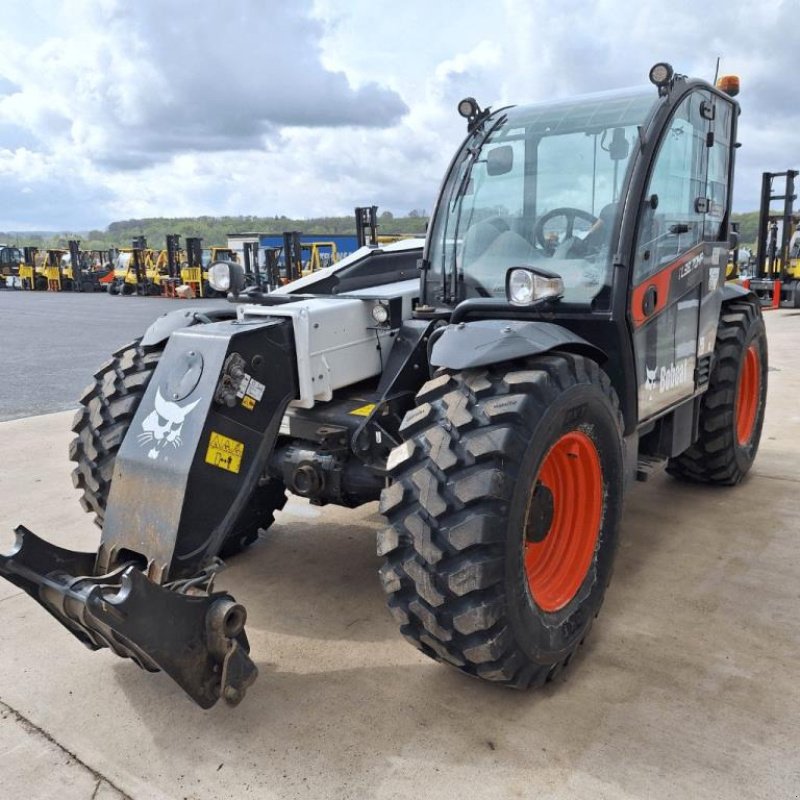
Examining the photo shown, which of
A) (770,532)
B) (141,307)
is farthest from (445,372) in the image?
(141,307)

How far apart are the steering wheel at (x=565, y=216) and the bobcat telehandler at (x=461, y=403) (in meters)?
0.01

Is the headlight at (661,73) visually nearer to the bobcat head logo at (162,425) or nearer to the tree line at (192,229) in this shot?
the bobcat head logo at (162,425)

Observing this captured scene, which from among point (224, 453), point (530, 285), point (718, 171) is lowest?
point (224, 453)

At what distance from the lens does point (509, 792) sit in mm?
2332

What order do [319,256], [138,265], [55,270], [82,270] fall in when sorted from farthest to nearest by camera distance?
[55,270] → [82,270] → [138,265] → [319,256]

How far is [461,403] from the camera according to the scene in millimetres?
2637

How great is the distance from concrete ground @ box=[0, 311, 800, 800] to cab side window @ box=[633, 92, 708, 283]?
5.12 ft

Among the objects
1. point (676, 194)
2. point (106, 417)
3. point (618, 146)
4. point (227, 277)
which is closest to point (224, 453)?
point (106, 417)

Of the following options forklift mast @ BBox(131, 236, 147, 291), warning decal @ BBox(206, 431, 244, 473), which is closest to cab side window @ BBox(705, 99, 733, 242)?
warning decal @ BBox(206, 431, 244, 473)

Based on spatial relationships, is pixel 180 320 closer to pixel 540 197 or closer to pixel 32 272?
pixel 540 197

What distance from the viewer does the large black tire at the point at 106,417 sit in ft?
11.0

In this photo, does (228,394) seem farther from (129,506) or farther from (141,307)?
(141,307)

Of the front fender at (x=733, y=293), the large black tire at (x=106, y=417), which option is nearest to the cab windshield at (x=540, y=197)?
the large black tire at (x=106, y=417)

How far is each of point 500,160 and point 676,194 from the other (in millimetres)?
844
